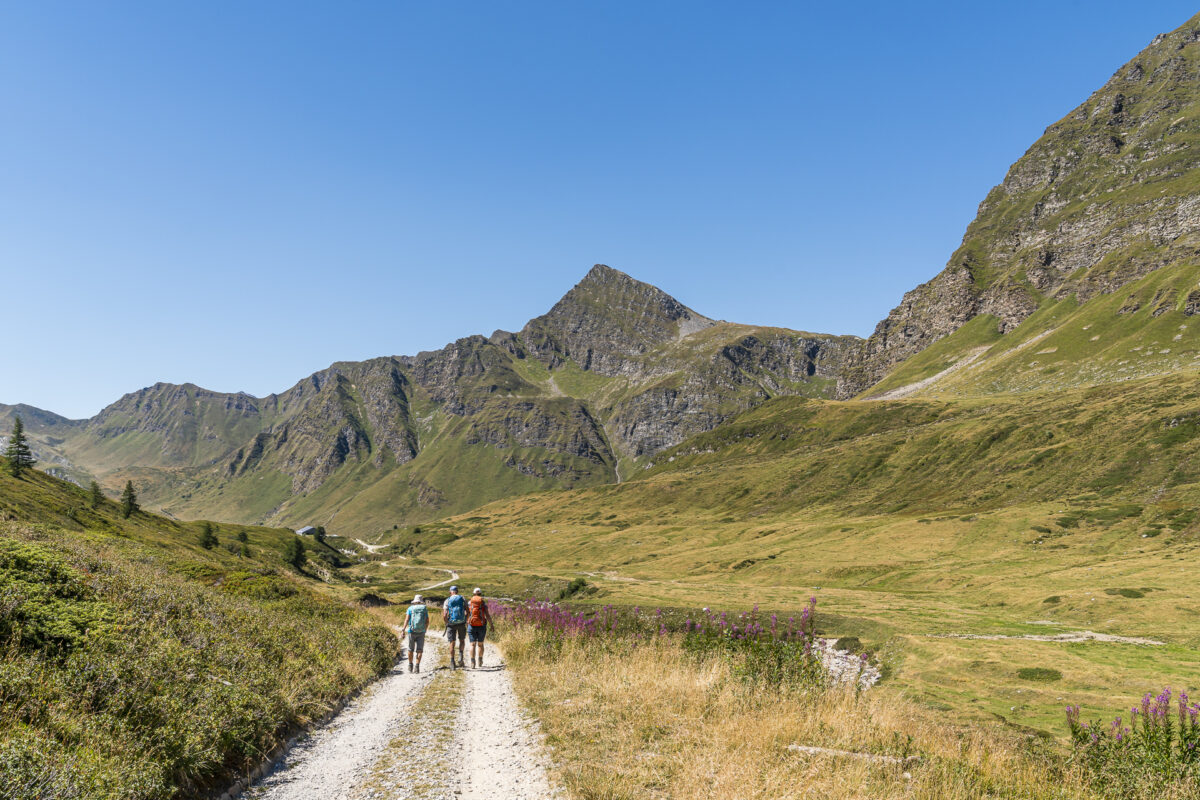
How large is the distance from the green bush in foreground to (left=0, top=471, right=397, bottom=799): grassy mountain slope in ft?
0.09

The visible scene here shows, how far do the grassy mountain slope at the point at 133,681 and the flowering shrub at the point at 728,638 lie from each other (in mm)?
7889

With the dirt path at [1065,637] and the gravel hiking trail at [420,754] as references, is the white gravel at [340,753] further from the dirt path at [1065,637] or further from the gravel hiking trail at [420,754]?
the dirt path at [1065,637]

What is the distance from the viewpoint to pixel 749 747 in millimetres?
9227

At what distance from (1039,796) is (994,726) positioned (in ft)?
45.6

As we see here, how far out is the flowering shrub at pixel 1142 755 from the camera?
27.8 feet

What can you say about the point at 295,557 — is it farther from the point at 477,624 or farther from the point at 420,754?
the point at 420,754

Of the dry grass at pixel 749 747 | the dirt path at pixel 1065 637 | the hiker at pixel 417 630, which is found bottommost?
the dirt path at pixel 1065 637

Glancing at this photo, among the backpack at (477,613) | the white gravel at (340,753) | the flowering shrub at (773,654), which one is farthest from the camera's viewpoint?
the backpack at (477,613)

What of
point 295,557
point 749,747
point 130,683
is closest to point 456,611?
point 130,683

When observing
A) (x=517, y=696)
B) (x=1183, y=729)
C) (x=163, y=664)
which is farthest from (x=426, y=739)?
(x=1183, y=729)

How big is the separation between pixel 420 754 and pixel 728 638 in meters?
9.01

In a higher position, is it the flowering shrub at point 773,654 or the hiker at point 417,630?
the flowering shrub at point 773,654

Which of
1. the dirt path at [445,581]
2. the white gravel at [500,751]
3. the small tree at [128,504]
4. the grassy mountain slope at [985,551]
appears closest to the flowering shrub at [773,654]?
the white gravel at [500,751]

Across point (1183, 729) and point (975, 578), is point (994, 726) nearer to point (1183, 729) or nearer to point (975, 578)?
point (1183, 729)
